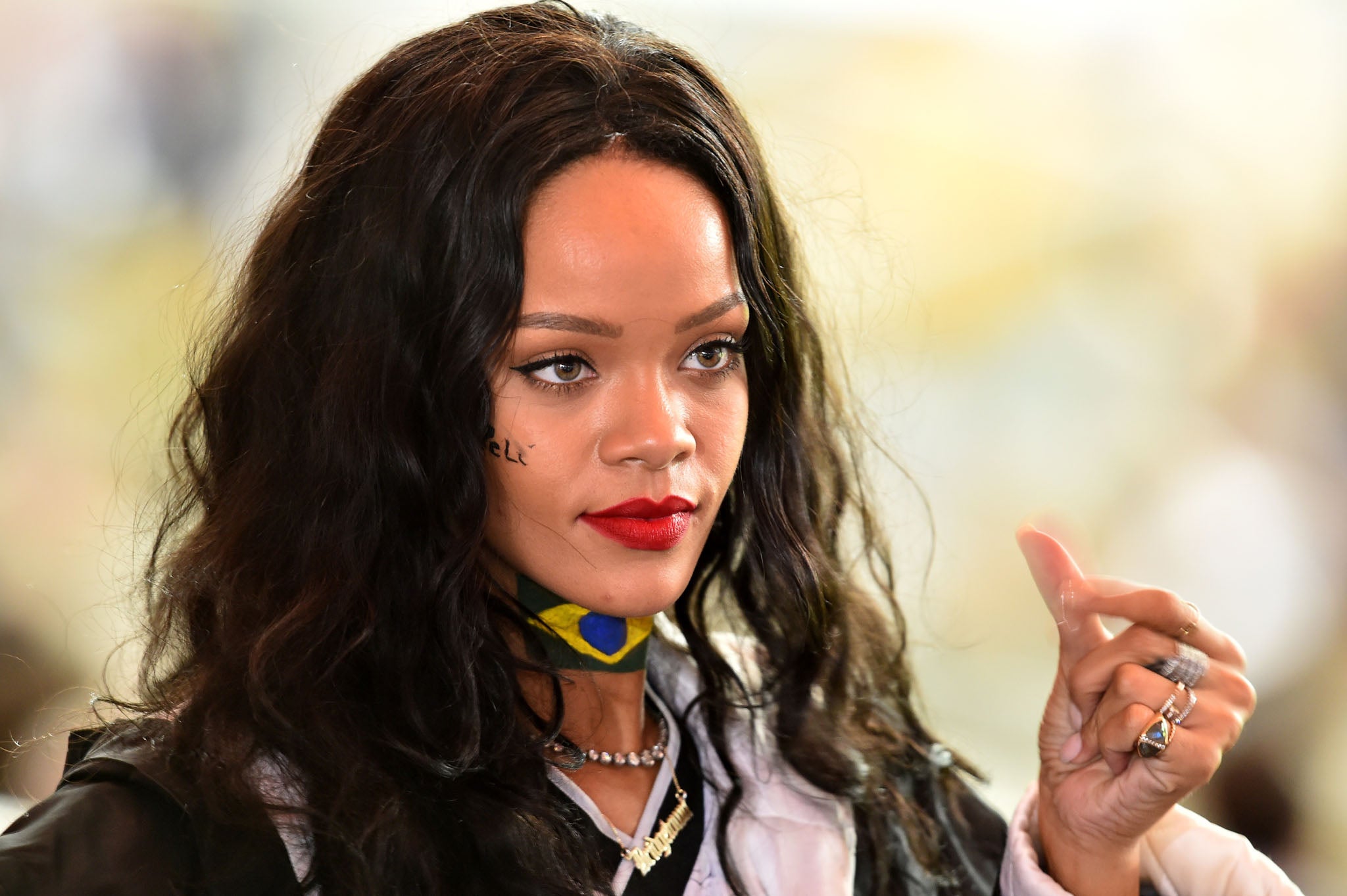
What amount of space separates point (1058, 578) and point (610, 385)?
483mm

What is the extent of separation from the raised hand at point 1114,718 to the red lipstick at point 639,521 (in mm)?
349

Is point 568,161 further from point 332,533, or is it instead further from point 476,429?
point 332,533

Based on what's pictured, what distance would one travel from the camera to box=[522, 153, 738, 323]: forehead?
1138mm

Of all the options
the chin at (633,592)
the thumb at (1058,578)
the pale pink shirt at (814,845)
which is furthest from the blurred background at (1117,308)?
the chin at (633,592)

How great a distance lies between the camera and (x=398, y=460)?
1.21m

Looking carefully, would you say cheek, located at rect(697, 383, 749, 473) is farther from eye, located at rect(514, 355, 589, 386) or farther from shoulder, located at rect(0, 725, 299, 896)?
shoulder, located at rect(0, 725, 299, 896)

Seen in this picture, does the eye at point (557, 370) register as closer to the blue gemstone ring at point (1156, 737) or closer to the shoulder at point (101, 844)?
the shoulder at point (101, 844)

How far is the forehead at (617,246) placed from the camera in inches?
44.8

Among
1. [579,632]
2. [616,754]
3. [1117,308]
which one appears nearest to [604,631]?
[579,632]

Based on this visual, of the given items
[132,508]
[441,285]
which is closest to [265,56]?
[132,508]

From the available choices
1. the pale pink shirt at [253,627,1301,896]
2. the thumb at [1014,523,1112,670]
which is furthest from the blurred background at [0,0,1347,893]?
the thumb at [1014,523,1112,670]

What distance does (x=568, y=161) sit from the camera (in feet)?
3.87

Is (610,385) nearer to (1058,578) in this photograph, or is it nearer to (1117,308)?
(1058,578)

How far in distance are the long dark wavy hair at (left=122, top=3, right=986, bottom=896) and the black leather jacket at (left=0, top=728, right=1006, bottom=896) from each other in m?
0.03
